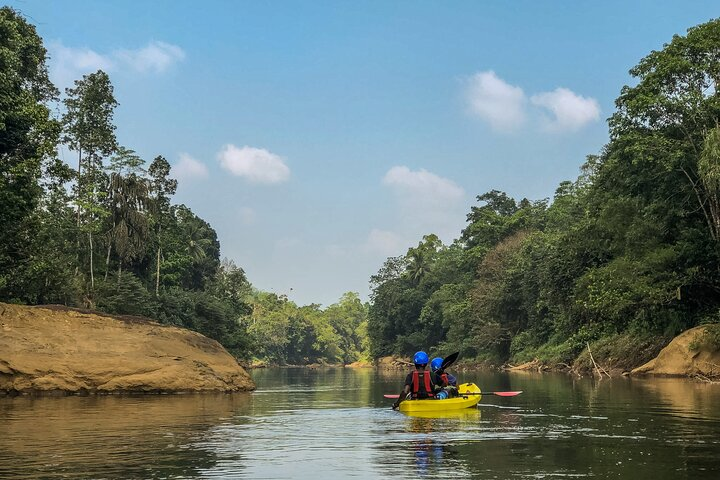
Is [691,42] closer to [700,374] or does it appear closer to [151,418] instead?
[700,374]

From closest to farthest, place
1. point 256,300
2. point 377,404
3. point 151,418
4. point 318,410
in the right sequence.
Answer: point 151,418, point 318,410, point 377,404, point 256,300

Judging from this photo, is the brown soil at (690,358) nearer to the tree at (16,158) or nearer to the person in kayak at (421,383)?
the person in kayak at (421,383)

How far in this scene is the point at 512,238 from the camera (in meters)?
79.2

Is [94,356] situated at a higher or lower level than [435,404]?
higher

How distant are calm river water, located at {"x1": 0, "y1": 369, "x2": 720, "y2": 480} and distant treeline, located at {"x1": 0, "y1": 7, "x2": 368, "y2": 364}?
1116cm

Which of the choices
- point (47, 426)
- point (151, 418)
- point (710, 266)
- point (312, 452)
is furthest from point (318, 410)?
point (710, 266)

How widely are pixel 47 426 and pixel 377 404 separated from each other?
1077cm

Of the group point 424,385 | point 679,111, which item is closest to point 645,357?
point 679,111

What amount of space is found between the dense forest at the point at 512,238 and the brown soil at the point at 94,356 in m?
4.55

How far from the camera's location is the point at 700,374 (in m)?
30.5

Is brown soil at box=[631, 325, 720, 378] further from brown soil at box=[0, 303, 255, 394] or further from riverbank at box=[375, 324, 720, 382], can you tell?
brown soil at box=[0, 303, 255, 394]

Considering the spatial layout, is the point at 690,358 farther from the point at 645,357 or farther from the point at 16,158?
the point at 16,158

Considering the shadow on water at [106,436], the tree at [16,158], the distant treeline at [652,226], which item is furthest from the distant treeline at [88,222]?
the distant treeline at [652,226]

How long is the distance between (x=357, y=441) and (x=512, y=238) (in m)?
68.9
